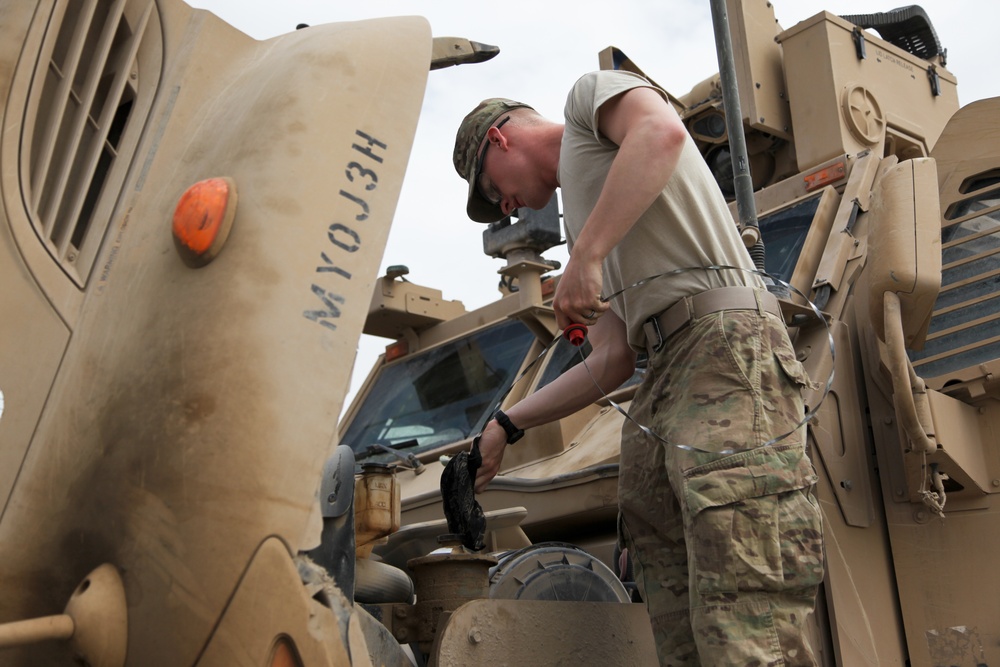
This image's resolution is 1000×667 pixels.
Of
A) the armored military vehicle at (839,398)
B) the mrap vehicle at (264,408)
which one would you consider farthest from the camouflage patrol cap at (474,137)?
the armored military vehicle at (839,398)

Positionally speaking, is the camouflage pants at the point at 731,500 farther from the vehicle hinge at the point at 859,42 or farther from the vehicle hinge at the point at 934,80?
the vehicle hinge at the point at 934,80

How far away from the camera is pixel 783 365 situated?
7.63ft

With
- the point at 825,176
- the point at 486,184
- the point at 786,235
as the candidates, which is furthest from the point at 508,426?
the point at 825,176

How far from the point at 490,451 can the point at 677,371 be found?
486 mm

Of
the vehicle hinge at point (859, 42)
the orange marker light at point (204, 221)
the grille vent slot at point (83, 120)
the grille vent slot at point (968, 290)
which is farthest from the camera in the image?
the vehicle hinge at point (859, 42)

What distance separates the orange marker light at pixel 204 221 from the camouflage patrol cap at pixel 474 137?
865 mm

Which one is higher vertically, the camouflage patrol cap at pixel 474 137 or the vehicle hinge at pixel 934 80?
the vehicle hinge at pixel 934 80

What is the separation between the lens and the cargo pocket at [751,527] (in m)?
2.12

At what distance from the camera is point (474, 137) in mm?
2617

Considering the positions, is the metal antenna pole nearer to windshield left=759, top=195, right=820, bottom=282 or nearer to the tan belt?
windshield left=759, top=195, right=820, bottom=282

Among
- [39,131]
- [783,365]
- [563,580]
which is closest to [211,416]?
[39,131]

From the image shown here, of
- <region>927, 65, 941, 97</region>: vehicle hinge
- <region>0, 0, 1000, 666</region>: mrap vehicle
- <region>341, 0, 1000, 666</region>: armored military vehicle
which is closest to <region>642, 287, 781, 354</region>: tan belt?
<region>341, 0, 1000, 666</region>: armored military vehicle

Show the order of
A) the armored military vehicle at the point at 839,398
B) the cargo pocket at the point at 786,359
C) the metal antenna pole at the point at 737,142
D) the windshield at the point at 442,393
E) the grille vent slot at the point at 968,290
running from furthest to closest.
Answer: the windshield at the point at 442,393
the metal antenna pole at the point at 737,142
the grille vent slot at the point at 968,290
the armored military vehicle at the point at 839,398
the cargo pocket at the point at 786,359

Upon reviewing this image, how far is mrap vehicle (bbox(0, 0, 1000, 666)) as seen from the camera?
163cm
